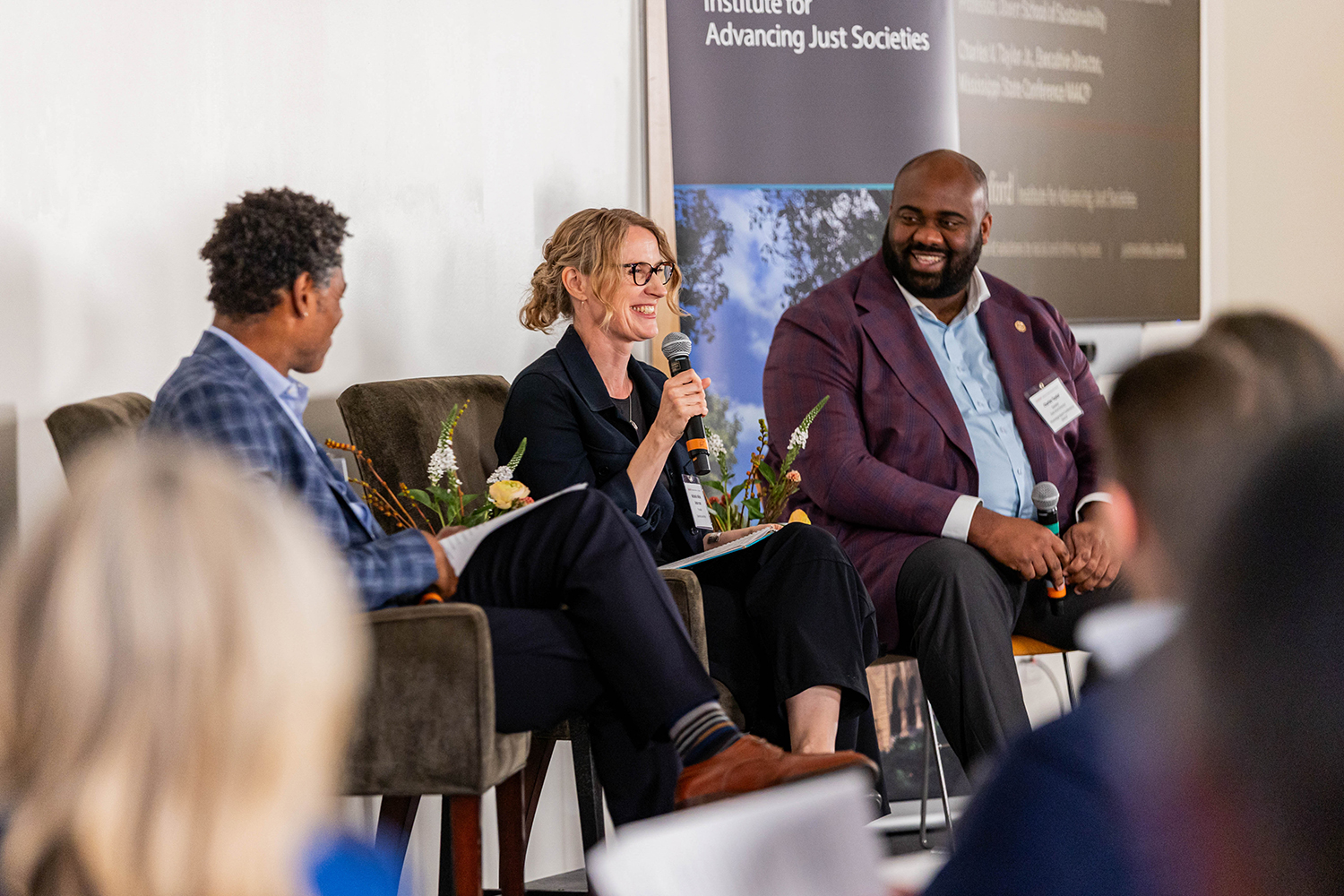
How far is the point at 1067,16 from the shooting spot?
424 centimetres

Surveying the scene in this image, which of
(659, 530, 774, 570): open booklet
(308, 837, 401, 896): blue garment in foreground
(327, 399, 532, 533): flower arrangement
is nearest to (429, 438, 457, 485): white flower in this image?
(327, 399, 532, 533): flower arrangement

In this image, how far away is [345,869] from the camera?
0.81 m

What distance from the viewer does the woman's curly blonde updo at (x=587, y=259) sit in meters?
2.85

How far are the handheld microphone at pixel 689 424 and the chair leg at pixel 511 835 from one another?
0.72 m

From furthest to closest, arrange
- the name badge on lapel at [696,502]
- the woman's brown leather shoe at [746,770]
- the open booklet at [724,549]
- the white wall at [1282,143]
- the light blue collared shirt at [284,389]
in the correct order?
the white wall at [1282,143] → the name badge on lapel at [696,502] → the open booklet at [724,549] → the light blue collared shirt at [284,389] → the woman's brown leather shoe at [746,770]

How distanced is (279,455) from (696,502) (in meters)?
0.97

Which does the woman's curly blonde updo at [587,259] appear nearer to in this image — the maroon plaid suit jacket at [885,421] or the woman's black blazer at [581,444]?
the woman's black blazer at [581,444]

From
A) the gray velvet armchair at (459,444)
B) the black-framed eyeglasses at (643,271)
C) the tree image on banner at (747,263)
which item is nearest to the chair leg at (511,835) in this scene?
the gray velvet armchair at (459,444)

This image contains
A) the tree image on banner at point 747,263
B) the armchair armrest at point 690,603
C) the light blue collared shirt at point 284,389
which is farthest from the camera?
the tree image on banner at point 747,263

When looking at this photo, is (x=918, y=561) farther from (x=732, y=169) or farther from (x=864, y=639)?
(x=732, y=169)

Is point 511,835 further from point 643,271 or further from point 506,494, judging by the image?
point 643,271

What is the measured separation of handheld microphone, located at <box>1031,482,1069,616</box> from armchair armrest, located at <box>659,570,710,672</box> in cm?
90

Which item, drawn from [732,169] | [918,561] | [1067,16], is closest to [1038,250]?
[1067,16]

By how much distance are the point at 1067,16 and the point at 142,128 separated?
2.97m
